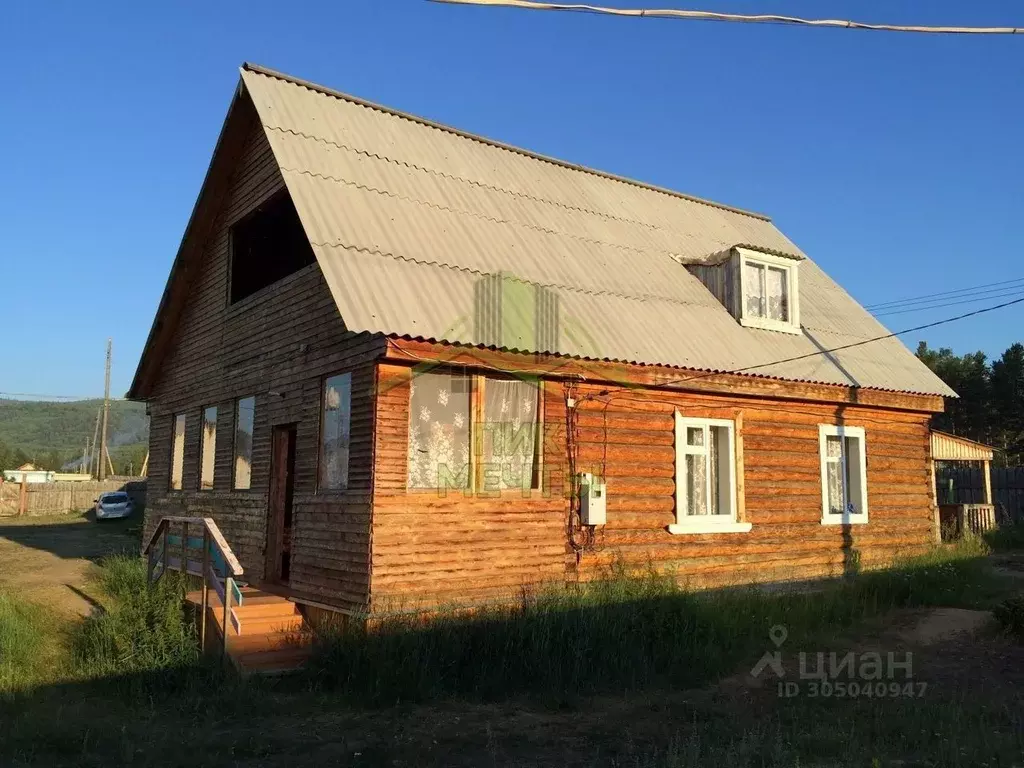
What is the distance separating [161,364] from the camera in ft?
55.4

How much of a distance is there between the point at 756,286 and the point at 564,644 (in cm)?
816

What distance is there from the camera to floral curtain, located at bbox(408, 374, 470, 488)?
9.91 m

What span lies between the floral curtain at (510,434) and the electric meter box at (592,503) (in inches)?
25.9

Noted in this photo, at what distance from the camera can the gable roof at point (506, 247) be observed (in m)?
10.3

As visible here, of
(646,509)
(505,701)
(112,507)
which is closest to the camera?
(505,701)

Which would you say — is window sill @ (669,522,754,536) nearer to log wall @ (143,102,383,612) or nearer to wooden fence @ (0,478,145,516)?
log wall @ (143,102,383,612)

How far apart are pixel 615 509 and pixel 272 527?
497cm

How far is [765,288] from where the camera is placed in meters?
14.8

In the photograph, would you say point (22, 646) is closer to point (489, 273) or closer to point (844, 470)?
point (489, 273)

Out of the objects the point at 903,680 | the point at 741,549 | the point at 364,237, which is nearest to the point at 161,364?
the point at 364,237

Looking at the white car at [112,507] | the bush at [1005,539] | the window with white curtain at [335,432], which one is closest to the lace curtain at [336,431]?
the window with white curtain at [335,432]

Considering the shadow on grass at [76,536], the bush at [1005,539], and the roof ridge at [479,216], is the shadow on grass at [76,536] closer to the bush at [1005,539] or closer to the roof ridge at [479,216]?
the roof ridge at [479,216]

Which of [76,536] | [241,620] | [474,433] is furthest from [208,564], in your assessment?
Answer: [76,536]

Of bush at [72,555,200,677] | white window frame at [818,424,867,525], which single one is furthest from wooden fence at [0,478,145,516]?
white window frame at [818,424,867,525]
